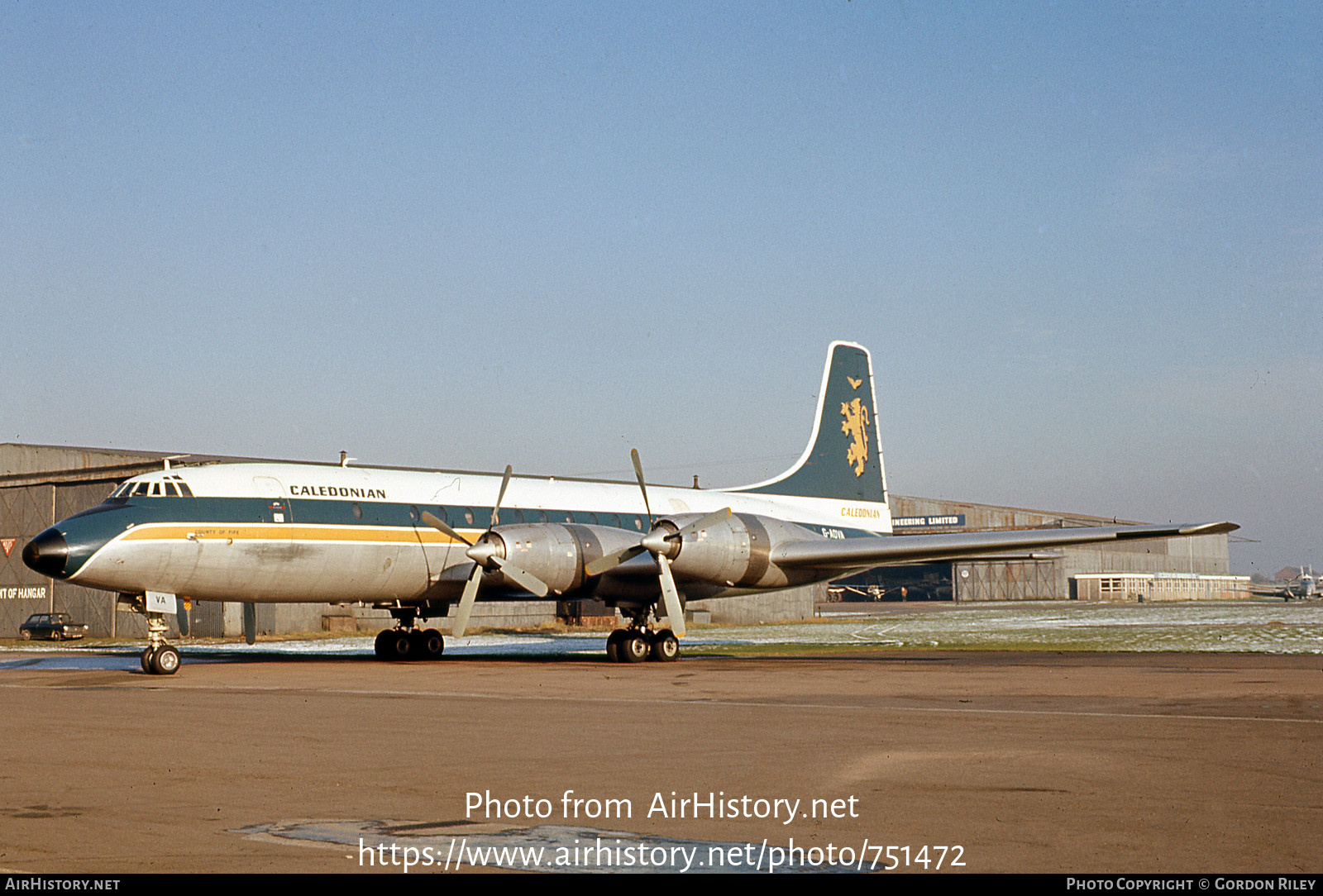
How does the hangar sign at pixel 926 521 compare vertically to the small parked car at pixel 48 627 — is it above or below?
above

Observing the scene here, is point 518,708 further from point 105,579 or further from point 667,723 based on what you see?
point 105,579

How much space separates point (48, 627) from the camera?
151 ft

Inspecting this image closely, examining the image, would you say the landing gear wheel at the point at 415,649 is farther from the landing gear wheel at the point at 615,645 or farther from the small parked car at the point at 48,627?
the small parked car at the point at 48,627

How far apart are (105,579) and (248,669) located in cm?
339

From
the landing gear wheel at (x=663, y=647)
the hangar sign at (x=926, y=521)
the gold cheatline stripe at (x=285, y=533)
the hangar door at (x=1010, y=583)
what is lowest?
the hangar door at (x=1010, y=583)

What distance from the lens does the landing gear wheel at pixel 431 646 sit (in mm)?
29484

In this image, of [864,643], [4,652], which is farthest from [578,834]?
[4,652]

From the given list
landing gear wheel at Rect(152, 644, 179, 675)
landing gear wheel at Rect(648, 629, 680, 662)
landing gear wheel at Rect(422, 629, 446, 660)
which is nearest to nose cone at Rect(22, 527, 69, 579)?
landing gear wheel at Rect(152, 644, 179, 675)

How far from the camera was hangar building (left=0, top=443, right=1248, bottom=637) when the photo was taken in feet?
160

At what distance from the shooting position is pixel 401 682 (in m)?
20.7

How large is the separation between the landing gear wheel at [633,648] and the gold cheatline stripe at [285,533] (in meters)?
4.19

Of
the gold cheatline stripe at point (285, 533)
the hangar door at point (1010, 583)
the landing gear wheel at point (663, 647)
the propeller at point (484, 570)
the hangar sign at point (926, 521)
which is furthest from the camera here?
the hangar sign at point (926, 521)

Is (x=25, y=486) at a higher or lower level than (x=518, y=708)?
higher

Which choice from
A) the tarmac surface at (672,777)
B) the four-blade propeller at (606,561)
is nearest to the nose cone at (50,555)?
the tarmac surface at (672,777)
